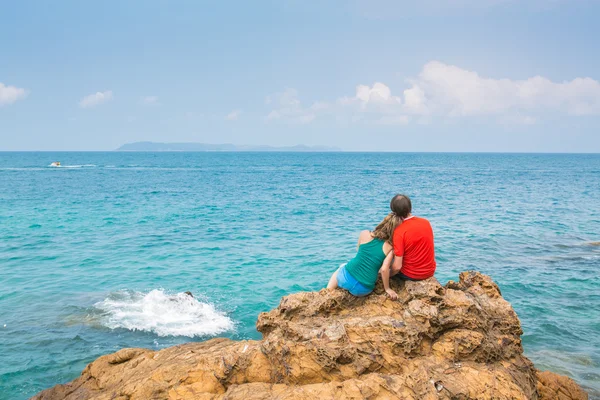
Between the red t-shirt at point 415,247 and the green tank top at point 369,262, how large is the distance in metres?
0.26

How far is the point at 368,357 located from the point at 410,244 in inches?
73.3

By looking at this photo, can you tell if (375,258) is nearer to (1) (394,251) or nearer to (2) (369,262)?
(2) (369,262)

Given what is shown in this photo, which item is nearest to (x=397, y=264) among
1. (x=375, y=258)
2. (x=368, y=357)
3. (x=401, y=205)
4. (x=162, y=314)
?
(x=375, y=258)

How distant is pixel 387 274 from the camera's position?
282 inches

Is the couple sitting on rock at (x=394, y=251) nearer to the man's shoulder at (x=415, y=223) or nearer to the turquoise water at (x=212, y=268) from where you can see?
the man's shoulder at (x=415, y=223)

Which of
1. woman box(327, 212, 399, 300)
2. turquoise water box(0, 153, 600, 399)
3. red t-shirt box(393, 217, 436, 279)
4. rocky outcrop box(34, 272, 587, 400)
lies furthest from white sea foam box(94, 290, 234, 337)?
red t-shirt box(393, 217, 436, 279)

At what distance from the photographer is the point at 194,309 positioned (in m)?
15.7

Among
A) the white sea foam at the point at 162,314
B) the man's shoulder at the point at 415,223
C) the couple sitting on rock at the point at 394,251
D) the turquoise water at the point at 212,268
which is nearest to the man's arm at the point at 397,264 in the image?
the couple sitting on rock at the point at 394,251

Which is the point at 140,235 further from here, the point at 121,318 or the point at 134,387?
the point at 134,387

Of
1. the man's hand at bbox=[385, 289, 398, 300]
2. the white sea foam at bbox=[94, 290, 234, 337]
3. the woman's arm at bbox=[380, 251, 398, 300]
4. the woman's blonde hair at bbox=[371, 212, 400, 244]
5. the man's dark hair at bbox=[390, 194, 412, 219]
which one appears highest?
the man's dark hair at bbox=[390, 194, 412, 219]

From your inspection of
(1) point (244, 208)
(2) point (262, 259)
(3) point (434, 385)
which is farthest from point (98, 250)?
(3) point (434, 385)

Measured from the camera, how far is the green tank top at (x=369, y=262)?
23.6ft

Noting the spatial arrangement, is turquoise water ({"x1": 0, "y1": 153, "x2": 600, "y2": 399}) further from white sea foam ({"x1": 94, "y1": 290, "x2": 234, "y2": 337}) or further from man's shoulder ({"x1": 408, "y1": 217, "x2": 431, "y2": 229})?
man's shoulder ({"x1": 408, "y1": 217, "x2": 431, "y2": 229})

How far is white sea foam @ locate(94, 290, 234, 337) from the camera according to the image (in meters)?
14.1
